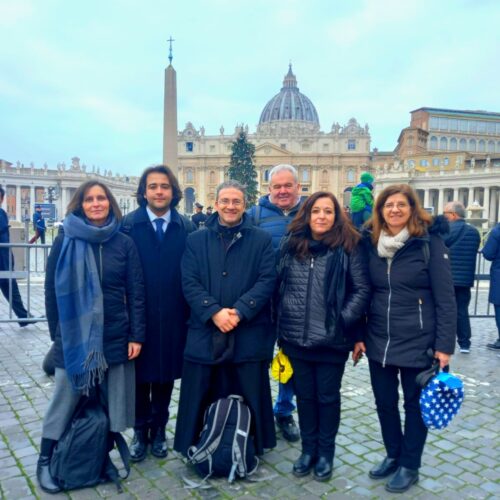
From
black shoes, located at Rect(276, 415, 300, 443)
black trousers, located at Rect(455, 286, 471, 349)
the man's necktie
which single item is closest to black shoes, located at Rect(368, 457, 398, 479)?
black shoes, located at Rect(276, 415, 300, 443)

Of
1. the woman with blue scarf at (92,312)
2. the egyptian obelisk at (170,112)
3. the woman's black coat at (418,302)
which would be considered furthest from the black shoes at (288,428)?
the egyptian obelisk at (170,112)

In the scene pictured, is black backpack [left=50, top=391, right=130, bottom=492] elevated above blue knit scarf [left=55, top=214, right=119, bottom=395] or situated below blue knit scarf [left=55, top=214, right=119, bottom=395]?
below

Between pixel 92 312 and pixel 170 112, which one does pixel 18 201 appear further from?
pixel 92 312

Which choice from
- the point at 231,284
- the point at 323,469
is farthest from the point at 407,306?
the point at 323,469

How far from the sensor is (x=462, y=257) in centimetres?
615

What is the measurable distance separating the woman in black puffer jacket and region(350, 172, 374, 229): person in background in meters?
3.19

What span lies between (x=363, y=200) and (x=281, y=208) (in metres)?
2.71

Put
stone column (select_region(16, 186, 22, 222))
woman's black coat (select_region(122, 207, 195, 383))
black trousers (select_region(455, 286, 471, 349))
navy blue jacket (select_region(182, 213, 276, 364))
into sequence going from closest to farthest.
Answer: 1. navy blue jacket (select_region(182, 213, 276, 364))
2. woman's black coat (select_region(122, 207, 195, 383))
3. black trousers (select_region(455, 286, 471, 349))
4. stone column (select_region(16, 186, 22, 222))

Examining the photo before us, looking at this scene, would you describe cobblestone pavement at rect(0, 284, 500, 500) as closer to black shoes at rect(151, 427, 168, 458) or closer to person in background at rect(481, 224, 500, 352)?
black shoes at rect(151, 427, 168, 458)

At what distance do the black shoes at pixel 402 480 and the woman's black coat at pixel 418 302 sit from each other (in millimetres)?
788

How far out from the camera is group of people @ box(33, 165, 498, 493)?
3.02 metres

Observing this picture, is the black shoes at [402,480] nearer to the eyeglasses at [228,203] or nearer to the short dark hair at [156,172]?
the eyeglasses at [228,203]

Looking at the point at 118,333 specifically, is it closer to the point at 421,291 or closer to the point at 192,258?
the point at 192,258

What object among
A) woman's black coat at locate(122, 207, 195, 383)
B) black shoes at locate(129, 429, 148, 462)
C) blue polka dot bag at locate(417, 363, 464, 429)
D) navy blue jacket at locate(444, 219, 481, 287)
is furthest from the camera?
navy blue jacket at locate(444, 219, 481, 287)
